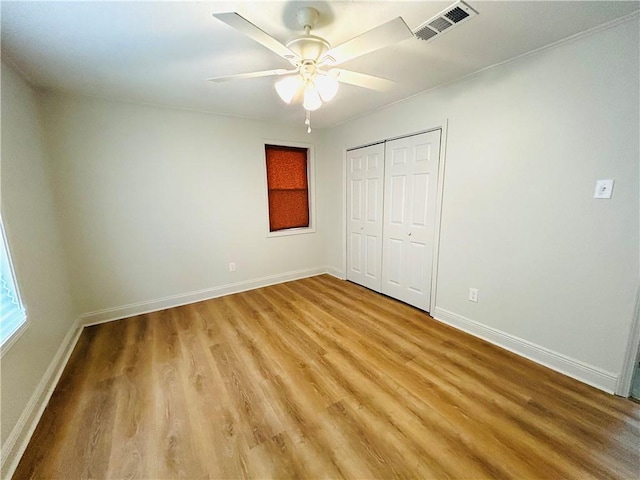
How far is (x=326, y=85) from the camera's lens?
1549 mm

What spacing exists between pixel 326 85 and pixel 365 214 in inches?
85.9

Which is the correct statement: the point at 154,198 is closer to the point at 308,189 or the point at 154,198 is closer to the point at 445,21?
the point at 308,189

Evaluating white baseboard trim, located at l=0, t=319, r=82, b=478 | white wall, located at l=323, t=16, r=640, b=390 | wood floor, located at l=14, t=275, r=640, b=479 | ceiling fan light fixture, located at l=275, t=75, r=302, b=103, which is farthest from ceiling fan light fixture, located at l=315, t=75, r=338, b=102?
white baseboard trim, located at l=0, t=319, r=82, b=478

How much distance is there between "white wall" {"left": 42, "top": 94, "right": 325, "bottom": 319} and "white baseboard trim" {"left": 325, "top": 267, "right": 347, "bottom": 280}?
1.14 meters

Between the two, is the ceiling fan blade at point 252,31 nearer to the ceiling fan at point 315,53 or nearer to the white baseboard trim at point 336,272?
the ceiling fan at point 315,53

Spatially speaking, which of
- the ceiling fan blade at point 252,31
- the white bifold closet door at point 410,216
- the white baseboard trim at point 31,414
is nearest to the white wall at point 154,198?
the white baseboard trim at point 31,414

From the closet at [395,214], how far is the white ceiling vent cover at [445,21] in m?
1.07

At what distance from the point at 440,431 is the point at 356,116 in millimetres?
3414

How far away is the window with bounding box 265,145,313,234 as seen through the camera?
3832 mm

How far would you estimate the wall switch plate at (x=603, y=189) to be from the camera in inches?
64.1

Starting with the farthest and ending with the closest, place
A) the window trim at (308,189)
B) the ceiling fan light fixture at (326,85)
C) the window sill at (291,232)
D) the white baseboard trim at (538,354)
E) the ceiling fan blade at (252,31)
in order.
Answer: the window sill at (291,232) → the window trim at (308,189) → the white baseboard trim at (538,354) → the ceiling fan light fixture at (326,85) → the ceiling fan blade at (252,31)

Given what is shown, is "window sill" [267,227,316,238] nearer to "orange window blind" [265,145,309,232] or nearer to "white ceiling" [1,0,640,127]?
"orange window blind" [265,145,309,232]

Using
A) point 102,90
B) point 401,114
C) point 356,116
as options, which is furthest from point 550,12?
point 102,90

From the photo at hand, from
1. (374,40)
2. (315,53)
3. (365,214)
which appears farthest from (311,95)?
(365,214)
